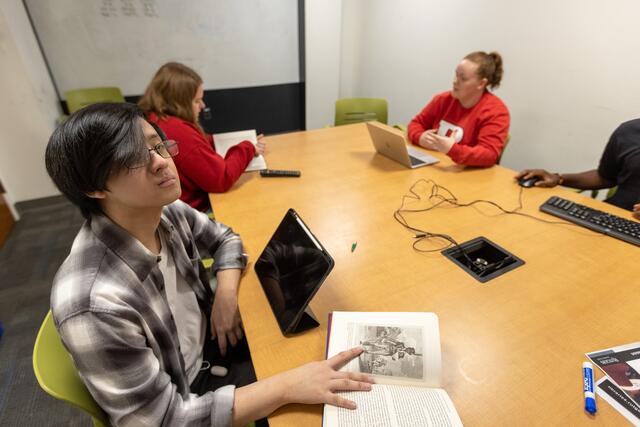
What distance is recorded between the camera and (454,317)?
926 millimetres

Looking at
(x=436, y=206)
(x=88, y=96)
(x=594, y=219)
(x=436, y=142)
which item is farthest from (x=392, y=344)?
(x=88, y=96)

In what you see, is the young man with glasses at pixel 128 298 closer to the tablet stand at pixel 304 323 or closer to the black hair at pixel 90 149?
the black hair at pixel 90 149

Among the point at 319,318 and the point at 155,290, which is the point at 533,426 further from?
the point at 155,290

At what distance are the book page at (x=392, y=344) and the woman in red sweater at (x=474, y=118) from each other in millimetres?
1253

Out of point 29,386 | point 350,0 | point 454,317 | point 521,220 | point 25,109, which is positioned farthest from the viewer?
point 350,0

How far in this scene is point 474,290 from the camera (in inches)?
40.1

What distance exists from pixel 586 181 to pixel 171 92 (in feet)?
7.20

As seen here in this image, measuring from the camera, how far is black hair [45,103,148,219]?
664mm

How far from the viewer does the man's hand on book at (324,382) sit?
0.70 m

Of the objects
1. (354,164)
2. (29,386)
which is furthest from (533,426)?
(29,386)

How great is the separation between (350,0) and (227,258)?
4.06 m

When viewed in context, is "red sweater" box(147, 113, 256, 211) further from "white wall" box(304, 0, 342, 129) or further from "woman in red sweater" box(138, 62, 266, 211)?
"white wall" box(304, 0, 342, 129)

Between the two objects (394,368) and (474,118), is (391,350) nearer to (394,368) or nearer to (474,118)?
(394,368)

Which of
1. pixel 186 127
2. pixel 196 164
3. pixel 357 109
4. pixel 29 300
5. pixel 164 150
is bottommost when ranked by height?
pixel 29 300
